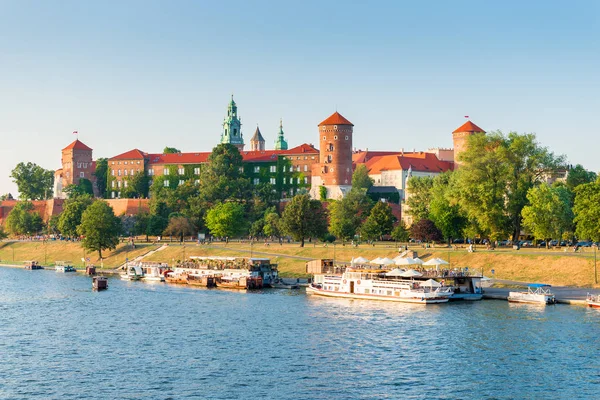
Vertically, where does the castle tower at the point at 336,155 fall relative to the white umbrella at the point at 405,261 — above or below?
above

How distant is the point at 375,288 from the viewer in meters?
89.3

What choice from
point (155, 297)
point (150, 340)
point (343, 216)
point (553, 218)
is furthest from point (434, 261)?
point (343, 216)

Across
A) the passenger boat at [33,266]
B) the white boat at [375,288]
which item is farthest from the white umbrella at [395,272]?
the passenger boat at [33,266]

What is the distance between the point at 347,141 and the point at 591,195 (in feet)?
266

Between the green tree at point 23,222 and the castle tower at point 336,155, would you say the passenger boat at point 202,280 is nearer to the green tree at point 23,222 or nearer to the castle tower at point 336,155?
the castle tower at point 336,155

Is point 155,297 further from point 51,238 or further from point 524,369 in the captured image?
point 51,238

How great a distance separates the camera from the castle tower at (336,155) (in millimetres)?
177625

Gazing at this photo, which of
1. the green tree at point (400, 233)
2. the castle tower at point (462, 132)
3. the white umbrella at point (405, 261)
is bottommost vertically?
the white umbrella at point (405, 261)

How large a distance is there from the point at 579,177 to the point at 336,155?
188 feet

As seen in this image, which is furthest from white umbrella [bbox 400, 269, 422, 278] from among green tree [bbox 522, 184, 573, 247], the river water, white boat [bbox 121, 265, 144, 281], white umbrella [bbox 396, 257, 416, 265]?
white boat [bbox 121, 265, 144, 281]

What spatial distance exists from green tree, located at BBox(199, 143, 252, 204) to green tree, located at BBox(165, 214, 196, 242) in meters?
11.6

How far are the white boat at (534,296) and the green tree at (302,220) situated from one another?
51.5 m

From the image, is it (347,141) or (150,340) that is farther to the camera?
(347,141)

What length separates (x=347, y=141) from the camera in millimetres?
178375
